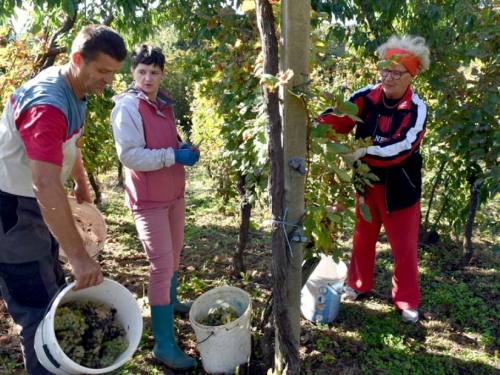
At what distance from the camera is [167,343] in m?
2.42

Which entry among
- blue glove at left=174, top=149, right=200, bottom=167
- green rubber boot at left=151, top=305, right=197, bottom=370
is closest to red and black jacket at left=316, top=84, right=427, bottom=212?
blue glove at left=174, top=149, right=200, bottom=167

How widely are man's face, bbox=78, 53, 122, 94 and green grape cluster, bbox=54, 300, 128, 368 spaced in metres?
0.98

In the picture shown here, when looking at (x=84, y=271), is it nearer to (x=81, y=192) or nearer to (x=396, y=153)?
(x=81, y=192)

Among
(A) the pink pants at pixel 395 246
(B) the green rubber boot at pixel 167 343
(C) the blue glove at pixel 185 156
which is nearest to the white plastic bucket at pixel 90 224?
(B) the green rubber boot at pixel 167 343

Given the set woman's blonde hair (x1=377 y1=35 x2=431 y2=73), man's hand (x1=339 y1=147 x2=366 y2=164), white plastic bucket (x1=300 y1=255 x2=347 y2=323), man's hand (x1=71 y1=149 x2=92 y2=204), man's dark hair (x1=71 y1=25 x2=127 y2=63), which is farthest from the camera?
white plastic bucket (x1=300 y1=255 x2=347 y2=323)

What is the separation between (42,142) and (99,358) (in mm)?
942

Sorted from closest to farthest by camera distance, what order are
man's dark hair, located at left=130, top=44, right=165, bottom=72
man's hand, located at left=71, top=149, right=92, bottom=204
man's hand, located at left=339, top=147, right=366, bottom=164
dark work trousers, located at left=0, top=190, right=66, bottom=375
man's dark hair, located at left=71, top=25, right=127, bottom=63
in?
man's dark hair, located at left=71, top=25, right=127, bottom=63
dark work trousers, located at left=0, top=190, right=66, bottom=375
man's hand, located at left=339, top=147, right=366, bottom=164
man's dark hair, located at left=130, top=44, right=165, bottom=72
man's hand, located at left=71, top=149, right=92, bottom=204

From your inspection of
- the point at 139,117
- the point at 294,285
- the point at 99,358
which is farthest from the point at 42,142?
the point at 294,285

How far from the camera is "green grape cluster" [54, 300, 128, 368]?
5.60 feet

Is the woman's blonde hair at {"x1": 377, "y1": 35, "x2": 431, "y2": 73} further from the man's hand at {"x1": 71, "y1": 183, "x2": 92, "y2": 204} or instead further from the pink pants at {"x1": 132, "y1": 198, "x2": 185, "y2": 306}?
the man's hand at {"x1": 71, "y1": 183, "x2": 92, "y2": 204}

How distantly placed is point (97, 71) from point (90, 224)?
111cm

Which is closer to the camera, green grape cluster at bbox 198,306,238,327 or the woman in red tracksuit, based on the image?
green grape cluster at bbox 198,306,238,327

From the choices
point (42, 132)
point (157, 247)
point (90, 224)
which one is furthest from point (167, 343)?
point (42, 132)

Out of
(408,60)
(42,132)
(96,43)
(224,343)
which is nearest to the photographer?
(42,132)
